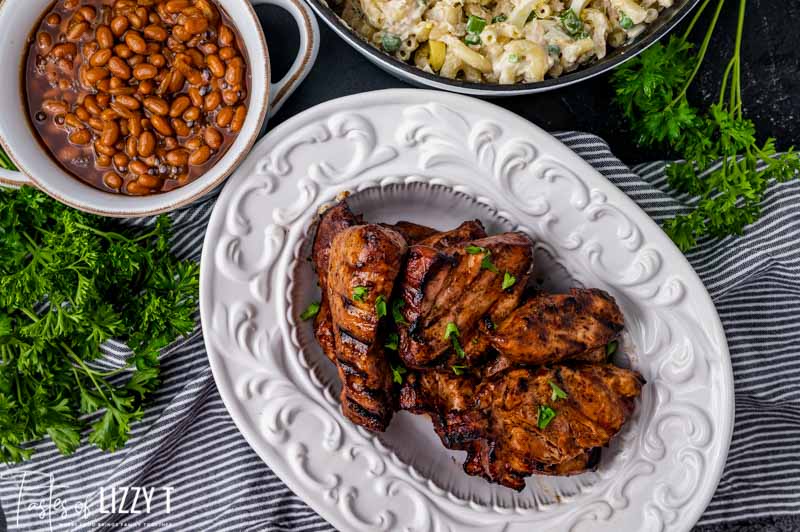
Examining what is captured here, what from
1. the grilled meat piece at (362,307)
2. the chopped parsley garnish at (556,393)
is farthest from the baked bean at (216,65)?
the chopped parsley garnish at (556,393)

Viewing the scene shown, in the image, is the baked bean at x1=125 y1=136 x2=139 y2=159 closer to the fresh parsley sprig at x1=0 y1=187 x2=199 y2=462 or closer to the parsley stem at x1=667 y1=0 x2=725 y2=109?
the fresh parsley sprig at x1=0 y1=187 x2=199 y2=462

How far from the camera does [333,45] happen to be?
3.22 metres

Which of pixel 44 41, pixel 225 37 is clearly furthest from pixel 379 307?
pixel 44 41

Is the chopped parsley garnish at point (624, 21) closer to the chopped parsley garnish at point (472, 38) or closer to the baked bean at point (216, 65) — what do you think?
the chopped parsley garnish at point (472, 38)

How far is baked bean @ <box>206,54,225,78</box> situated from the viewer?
2.79 meters

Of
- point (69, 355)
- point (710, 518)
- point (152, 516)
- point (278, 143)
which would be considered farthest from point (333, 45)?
point (710, 518)

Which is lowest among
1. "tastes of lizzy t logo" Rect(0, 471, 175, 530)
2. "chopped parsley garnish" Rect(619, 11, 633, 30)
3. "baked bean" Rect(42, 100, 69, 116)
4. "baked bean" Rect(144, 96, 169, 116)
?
"tastes of lizzy t logo" Rect(0, 471, 175, 530)

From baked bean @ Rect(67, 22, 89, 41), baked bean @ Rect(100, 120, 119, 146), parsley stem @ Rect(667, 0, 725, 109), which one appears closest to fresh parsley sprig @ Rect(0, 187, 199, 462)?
baked bean @ Rect(100, 120, 119, 146)

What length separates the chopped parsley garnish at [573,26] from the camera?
2.85 m

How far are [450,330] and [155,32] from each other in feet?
5.94

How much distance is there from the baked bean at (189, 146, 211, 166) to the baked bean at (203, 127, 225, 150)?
0.03 meters

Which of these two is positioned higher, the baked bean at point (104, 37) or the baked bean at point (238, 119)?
the baked bean at point (104, 37)

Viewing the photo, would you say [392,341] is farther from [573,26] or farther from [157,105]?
[573,26]

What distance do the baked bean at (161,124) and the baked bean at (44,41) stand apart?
55 cm
